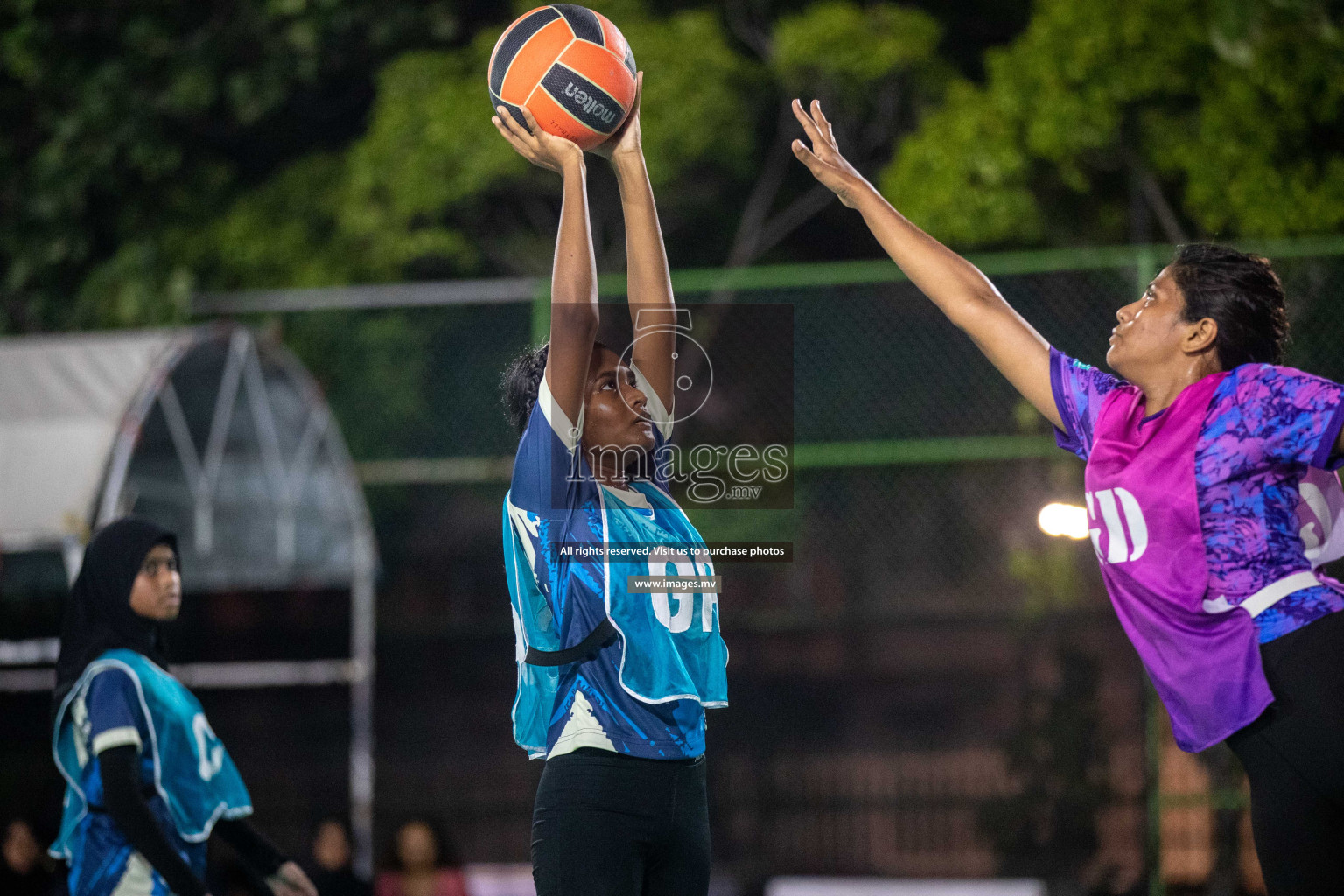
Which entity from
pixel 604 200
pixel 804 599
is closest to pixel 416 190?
pixel 604 200

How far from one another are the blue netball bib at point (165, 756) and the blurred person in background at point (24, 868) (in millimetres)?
3271

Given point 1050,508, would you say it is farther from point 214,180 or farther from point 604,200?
point 214,180

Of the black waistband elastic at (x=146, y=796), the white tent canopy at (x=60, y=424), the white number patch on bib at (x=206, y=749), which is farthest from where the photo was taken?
the white tent canopy at (x=60, y=424)

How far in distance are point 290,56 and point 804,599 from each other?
730 centimetres

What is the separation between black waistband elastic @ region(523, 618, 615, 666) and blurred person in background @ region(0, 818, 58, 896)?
4953 mm

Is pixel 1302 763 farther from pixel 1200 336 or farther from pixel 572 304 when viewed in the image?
pixel 572 304

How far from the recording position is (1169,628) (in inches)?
93.3

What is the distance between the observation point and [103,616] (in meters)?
3.62

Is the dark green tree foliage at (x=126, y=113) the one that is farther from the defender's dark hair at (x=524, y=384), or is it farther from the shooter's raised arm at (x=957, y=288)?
the shooter's raised arm at (x=957, y=288)

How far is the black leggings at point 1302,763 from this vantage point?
215 centimetres

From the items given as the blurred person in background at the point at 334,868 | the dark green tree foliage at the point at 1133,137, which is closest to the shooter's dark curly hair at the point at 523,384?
the blurred person in background at the point at 334,868

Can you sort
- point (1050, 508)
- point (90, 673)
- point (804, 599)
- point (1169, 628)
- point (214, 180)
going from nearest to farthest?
1. point (1169, 628)
2. point (1050, 508)
3. point (90, 673)
4. point (214, 180)
5. point (804, 599)

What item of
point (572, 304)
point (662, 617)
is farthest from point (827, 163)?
point (662, 617)

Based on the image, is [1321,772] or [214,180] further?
[214,180]
